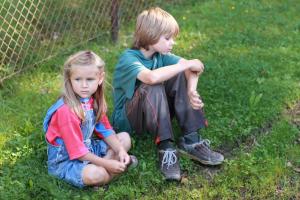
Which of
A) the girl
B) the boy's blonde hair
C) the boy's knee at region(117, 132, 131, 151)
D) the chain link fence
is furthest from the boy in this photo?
the chain link fence

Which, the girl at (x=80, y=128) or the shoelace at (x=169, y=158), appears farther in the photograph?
the shoelace at (x=169, y=158)

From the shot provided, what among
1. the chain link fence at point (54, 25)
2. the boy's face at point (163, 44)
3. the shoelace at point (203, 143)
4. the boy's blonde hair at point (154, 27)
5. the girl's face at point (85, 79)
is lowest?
the shoelace at point (203, 143)

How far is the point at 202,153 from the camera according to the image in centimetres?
373

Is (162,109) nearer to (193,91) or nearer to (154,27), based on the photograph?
(193,91)

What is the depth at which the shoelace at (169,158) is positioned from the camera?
3.60 m

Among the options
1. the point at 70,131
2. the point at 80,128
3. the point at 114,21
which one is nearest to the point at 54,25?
the point at 114,21

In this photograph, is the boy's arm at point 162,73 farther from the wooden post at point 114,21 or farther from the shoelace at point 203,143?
the wooden post at point 114,21

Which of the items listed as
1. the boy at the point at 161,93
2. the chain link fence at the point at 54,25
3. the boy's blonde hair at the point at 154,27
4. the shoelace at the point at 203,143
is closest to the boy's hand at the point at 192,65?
the boy at the point at 161,93

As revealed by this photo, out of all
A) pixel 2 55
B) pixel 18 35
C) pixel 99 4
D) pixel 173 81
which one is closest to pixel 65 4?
pixel 99 4

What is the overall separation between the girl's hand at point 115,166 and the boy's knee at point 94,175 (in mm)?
44

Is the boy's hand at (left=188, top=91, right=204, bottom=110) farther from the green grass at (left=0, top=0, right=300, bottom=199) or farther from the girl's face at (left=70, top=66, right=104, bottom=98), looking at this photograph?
the girl's face at (left=70, top=66, right=104, bottom=98)

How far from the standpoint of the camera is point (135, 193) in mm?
3410

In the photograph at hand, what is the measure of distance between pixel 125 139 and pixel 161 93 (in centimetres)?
42

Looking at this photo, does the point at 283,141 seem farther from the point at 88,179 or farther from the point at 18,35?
the point at 18,35
